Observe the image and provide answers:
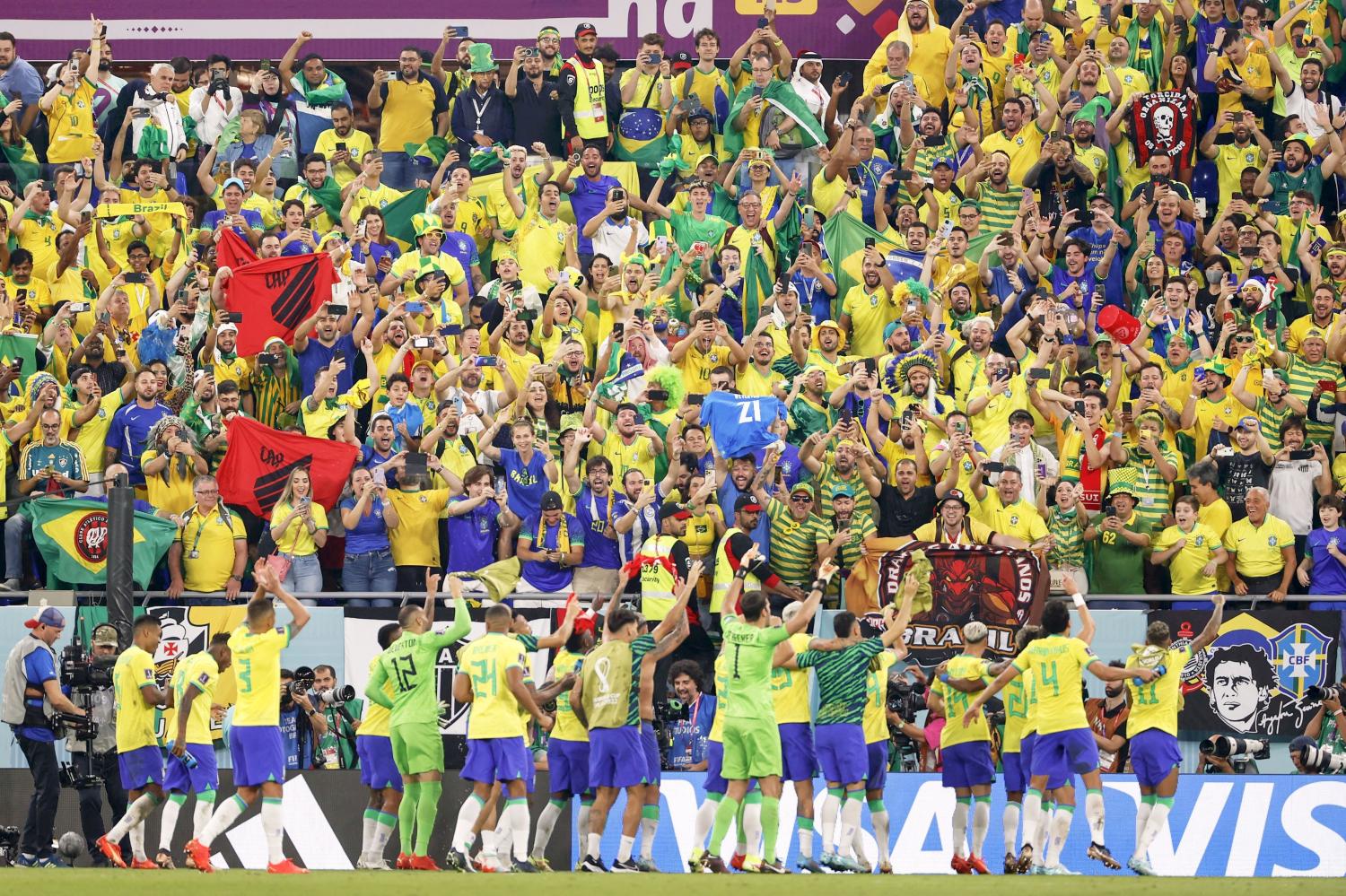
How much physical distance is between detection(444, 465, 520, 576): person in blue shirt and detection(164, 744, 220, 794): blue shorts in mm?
3552

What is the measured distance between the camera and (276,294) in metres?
20.7

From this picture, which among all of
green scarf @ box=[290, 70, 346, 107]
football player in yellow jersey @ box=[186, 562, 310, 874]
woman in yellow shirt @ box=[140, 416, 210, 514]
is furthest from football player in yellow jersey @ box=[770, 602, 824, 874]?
green scarf @ box=[290, 70, 346, 107]

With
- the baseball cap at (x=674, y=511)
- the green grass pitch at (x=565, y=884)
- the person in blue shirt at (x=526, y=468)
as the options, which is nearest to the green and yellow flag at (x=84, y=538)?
the person in blue shirt at (x=526, y=468)

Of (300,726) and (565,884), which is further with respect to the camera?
(300,726)

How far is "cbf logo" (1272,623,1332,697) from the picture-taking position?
58.5 feet

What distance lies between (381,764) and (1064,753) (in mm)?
5142

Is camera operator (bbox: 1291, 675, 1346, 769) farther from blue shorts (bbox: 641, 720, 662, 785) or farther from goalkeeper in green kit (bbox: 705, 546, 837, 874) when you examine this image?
blue shorts (bbox: 641, 720, 662, 785)

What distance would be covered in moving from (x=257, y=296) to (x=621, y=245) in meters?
3.99

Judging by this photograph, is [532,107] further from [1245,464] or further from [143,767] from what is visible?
[143,767]

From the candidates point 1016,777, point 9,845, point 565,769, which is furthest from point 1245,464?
point 9,845

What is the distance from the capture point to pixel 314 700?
17.4m

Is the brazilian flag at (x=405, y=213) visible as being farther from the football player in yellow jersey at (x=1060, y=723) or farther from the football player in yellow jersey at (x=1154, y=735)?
the football player in yellow jersey at (x=1154, y=735)

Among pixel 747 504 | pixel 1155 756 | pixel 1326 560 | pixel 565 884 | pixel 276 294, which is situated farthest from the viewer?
pixel 276 294

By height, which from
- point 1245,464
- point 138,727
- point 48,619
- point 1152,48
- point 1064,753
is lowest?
point 1064,753
